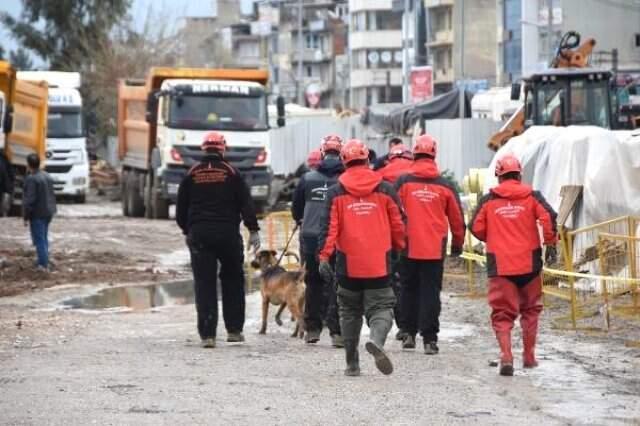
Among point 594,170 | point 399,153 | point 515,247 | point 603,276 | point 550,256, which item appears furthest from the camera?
point 594,170

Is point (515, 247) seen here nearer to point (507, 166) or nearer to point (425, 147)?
point (507, 166)

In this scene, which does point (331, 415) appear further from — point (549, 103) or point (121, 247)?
point (549, 103)

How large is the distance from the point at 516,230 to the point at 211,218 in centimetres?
297

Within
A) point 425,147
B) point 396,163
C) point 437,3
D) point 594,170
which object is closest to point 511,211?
point 425,147

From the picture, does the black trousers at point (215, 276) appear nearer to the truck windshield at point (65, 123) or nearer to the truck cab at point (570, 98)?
the truck cab at point (570, 98)

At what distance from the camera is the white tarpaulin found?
19.0 m

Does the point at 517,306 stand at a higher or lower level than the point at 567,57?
lower

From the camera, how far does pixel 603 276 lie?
14336mm

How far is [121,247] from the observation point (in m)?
28.5

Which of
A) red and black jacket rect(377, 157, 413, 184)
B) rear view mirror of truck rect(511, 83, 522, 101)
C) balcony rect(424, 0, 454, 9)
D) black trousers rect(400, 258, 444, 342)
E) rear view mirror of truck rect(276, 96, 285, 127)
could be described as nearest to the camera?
black trousers rect(400, 258, 444, 342)

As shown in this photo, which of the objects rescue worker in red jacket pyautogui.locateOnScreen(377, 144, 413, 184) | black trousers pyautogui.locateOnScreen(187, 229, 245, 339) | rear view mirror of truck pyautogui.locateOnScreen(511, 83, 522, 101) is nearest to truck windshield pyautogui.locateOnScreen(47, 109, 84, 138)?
rear view mirror of truck pyautogui.locateOnScreen(511, 83, 522, 101)

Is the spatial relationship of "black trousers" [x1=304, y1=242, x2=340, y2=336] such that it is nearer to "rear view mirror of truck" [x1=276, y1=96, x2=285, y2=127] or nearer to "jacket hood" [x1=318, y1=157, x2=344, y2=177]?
"jacket hood" [x1=318, y1=157, x2=344, y2=177]

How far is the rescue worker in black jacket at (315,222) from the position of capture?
14367mm

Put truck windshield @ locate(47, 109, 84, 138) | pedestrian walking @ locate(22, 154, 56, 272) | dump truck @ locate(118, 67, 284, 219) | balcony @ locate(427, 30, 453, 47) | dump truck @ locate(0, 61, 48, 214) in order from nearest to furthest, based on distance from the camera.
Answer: pedestrian walking @ locate(22, 154, 56, 272)
dump truck @ locate(0, 61, 48, 214)
dump truck @ locate(118, 67, 284, 219)
truck windshield @ locate(47, 109, 84, 138)
balcony @ locate(427, 30, 453, 47)
